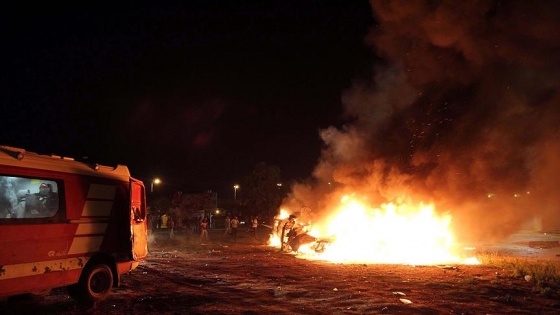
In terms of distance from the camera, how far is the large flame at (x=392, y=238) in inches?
705

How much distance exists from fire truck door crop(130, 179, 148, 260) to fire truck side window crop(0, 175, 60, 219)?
1.96 m

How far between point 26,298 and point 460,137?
16.3m

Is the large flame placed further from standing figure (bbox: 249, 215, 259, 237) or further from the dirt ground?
standing figure (bbox: 249, 215, 259, 237)

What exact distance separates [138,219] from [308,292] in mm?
4275

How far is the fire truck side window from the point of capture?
7.34m

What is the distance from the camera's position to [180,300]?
9.21 meters

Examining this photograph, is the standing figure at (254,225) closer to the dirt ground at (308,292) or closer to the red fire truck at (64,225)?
the dirt ground at (308,292)

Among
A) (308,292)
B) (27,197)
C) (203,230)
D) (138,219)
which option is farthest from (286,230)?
(27,197)

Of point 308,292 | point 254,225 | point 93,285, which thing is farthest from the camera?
point 254,225

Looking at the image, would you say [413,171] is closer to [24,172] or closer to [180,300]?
[180,300]

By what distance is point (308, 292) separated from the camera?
10.2 meters

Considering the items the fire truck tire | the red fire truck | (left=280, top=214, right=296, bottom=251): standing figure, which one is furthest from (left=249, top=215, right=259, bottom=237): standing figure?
the fire truck tire

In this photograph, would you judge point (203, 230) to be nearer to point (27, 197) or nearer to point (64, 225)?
point (64, 225)

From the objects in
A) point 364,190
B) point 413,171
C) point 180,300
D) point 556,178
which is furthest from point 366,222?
point 180,300
